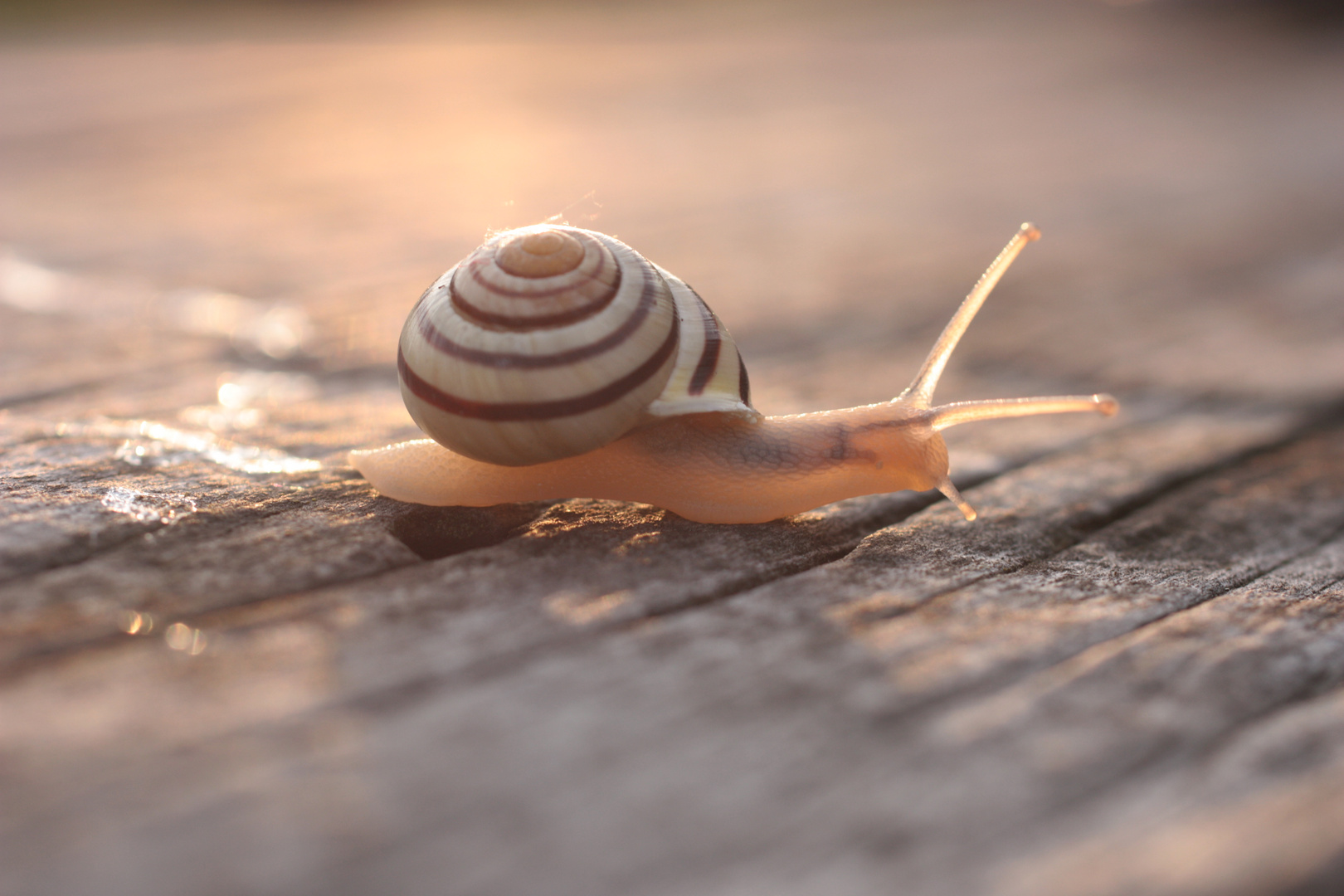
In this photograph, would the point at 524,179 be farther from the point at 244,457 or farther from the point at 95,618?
the point at 95,618

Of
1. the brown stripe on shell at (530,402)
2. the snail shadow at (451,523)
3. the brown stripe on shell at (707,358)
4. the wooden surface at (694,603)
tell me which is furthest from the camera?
the brown stripe on shell at (707,358)

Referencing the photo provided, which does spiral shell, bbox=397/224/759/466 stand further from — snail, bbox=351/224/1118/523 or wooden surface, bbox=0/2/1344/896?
wooden surface, bbox=0/2/1344/896

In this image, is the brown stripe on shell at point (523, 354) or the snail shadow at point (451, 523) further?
the brown stripe on shell at point (523, 354)

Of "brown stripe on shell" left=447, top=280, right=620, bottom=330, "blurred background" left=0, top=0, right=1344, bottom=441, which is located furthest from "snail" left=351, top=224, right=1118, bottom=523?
"blurred background" left=0, top=0, right=1344, bottom=441

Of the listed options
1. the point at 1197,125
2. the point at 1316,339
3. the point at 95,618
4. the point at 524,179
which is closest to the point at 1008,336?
the point at 1316,339

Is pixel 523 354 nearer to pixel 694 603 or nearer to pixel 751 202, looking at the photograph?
pixel 694 603

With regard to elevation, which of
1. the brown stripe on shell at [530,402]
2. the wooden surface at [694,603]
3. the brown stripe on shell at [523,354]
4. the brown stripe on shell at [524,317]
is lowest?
the wooden surface at [694,603]

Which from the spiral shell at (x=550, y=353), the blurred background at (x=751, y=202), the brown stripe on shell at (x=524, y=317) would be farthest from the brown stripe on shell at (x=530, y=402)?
the blurred background at (x=751, y=202)

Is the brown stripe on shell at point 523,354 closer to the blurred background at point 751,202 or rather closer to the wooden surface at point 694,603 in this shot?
the wooden surface at point 694,603
